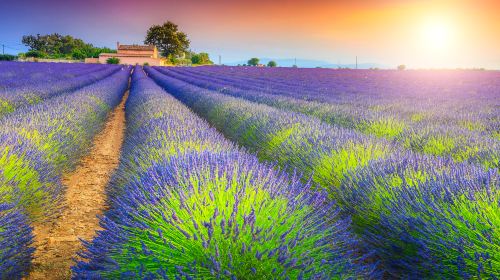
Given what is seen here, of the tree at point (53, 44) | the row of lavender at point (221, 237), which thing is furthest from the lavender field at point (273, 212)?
the tree at point (53, 44)

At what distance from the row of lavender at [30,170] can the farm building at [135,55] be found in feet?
193

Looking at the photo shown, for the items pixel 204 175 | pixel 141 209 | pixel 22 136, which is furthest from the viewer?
pixel 22 136

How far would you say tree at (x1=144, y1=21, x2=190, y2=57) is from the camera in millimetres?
79500

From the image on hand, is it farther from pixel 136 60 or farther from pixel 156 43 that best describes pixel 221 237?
pixel 156 43

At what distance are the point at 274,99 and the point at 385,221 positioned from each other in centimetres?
789

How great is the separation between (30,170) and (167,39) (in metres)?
80.6

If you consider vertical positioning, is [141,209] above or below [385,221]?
above

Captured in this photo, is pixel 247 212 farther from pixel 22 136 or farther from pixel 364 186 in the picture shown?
pixel 22 136

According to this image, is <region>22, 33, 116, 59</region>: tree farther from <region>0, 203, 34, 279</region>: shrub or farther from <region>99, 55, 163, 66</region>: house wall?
<region>0, 203, 34, 279</region>: shrub

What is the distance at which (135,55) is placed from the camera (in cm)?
7094

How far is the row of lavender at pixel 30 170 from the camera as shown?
7.24 feet

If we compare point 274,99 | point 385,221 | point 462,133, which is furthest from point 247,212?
point 274,99

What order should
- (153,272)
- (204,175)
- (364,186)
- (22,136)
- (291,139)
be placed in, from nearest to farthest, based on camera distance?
1. (153,272)
2. (204,175)
3. (364,186)
4. (22,136)
5. (291,139)

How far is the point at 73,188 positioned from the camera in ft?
14.7
